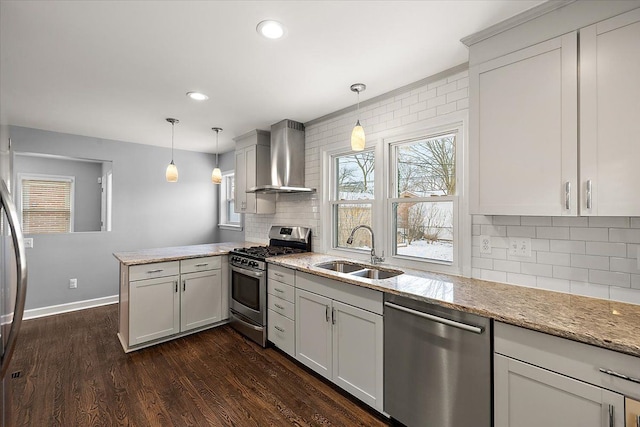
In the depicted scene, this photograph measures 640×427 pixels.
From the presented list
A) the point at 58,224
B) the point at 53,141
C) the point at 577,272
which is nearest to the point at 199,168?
the point at 53,141

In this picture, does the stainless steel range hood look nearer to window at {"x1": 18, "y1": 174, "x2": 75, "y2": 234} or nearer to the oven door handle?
the oven door handle

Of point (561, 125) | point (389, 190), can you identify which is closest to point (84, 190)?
point (389, 190)

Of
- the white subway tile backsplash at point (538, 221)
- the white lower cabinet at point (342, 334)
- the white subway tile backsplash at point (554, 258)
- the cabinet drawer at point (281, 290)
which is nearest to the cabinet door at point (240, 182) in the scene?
the cabinet drawer at point (281, 290)

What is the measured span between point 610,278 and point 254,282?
2.78m

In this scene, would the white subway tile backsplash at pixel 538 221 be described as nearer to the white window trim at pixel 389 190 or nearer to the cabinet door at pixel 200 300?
the white window trim at pixel 389 190

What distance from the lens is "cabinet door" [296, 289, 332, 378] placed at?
7.85 feet

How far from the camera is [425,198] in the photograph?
101 inches

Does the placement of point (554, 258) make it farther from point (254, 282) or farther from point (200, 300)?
point (200, 300)

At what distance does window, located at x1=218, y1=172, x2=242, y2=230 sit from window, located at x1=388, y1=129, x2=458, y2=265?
351cm

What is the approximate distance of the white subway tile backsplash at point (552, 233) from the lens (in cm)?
182

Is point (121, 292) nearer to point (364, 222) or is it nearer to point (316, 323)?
point (316, 323)

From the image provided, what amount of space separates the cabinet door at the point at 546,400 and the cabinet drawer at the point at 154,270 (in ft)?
9.78

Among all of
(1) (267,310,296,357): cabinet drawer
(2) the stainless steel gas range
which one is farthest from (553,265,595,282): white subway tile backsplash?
(2) the stainless steel gas range

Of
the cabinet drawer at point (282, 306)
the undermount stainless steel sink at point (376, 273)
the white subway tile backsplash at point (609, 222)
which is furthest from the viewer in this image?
the cabinet drawer at point (282, 306)
